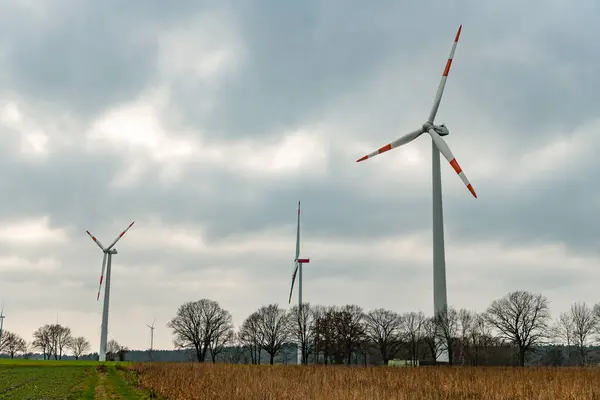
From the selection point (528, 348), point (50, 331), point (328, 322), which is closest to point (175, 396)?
point (528, 348)

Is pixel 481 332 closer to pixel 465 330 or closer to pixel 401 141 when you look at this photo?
pixel 465 330

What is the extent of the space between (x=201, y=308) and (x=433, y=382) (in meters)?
102

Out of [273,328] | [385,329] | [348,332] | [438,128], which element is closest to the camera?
[438,128]

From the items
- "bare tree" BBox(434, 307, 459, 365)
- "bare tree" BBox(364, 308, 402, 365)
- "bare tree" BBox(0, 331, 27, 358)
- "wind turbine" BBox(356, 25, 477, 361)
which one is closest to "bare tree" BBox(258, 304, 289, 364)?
"bare tree" BBox(364, 308, 402, 365)

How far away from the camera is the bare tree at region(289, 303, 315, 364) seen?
108m

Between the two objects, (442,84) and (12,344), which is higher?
(442,84)

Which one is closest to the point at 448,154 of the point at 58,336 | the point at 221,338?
the point at 221,338

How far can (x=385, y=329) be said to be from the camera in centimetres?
11206

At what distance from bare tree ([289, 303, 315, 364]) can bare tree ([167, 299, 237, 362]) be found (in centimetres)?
1694

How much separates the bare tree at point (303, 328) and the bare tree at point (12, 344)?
86.8 metres

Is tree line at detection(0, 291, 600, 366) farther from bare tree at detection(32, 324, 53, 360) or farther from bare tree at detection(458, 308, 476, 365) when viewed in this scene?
bare tree at detection(32, 324, 53, 360)

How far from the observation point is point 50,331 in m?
162

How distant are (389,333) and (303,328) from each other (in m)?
17.0

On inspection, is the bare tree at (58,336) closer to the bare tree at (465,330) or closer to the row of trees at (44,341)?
the row of trees at (44,341)
